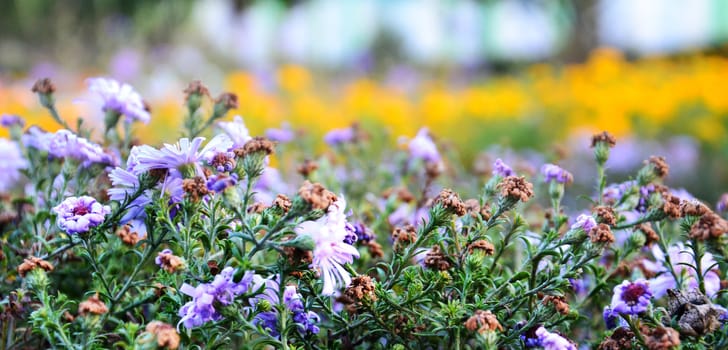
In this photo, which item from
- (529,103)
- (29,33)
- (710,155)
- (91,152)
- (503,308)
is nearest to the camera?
(503,308)

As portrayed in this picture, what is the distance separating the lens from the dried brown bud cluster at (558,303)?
3.57ft

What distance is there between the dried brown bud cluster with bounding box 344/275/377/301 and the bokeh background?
0.97 meters

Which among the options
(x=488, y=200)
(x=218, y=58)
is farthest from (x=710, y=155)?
(x=218, y=58)

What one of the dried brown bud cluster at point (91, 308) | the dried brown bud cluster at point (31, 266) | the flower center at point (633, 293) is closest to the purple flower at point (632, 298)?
the flower center at point (633, 293)

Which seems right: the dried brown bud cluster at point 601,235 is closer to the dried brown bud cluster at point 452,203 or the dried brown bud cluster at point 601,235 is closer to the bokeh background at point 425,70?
the dried brown bud cluster at point 452,203

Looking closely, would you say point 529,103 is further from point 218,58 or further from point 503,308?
point 218,58

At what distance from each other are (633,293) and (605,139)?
0.44m

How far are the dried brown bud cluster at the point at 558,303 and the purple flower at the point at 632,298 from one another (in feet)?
0.28

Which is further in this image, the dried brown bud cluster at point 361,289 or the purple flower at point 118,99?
the purple flower at point 118,99

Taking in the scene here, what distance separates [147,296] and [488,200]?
624 mm

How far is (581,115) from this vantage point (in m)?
5.25

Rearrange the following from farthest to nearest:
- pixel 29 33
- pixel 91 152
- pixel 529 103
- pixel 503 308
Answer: pixel 29 33, pixel 529 103, pixel 91 152, pixel 503 308

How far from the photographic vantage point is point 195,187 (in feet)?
3.34

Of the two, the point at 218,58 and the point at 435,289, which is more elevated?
the point at 218,58
